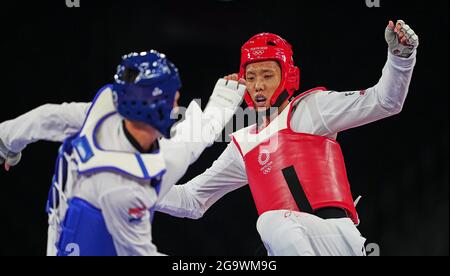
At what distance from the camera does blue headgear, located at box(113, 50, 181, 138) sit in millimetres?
2650

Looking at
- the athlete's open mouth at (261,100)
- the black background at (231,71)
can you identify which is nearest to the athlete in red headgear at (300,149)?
the athlete's open mouth at (261,100)

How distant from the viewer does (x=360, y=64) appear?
16.9 ft

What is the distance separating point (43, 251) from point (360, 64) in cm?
239

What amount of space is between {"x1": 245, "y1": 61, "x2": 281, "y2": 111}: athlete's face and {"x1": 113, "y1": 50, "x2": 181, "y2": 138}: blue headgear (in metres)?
1.02

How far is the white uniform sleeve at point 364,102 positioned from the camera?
10.8 ft

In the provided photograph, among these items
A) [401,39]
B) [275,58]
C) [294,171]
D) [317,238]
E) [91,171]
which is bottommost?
[317,238]

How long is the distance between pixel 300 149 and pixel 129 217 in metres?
1.10

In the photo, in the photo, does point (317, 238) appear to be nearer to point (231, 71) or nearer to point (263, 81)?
point (263, 81)

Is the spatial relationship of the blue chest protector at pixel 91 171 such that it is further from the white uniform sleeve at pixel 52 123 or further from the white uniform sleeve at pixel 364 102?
the white uniform sleeve at pixel 364 102

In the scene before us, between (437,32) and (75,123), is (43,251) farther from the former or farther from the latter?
(437,32)

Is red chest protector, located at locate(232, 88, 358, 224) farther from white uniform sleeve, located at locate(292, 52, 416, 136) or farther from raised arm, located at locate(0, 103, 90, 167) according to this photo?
raised arm, located at locate(0, 103, 90, 167)

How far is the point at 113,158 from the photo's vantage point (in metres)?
2.65

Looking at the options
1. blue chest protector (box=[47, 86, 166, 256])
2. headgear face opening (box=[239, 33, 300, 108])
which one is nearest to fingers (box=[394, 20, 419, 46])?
headgear face opening (box=[239, 33, 300, 108])

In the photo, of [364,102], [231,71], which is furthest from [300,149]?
[231,71]
